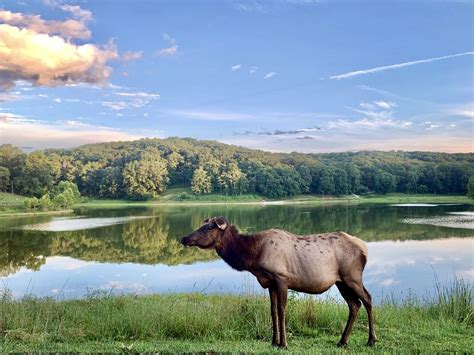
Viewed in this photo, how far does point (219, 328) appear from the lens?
671 centimetres

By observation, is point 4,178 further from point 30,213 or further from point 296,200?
point 296,200

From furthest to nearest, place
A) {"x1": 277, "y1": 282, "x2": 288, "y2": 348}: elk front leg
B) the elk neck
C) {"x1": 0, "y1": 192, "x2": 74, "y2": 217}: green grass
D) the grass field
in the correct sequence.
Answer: the grass field, {"x1": 0, "y1": 192, "x2": 74, "y2": 217}: green grass, the elk neck, {"x1": 277, "y1": 282, "x2": 288, "y2": 348}: elk front leg

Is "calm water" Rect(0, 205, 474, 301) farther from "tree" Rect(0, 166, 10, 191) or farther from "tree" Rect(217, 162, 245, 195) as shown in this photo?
"tree" Rect(217, 162, 245, 195)

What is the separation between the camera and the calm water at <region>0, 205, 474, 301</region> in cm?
1753

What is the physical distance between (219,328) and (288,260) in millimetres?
1751

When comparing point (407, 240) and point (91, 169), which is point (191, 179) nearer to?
point (91, 169)

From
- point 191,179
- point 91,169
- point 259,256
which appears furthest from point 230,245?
point 191,179

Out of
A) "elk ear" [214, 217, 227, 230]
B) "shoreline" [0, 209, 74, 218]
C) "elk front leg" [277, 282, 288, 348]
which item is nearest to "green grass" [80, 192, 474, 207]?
"shoreline" [0, 209, 74, 218]

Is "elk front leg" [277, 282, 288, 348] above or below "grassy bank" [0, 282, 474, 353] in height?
above

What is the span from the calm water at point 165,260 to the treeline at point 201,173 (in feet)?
154

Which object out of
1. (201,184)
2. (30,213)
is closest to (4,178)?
(30,213)

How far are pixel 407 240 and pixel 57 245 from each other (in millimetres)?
23006

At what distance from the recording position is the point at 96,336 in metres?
6.47

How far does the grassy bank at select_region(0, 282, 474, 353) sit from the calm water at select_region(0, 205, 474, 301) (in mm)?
3617
